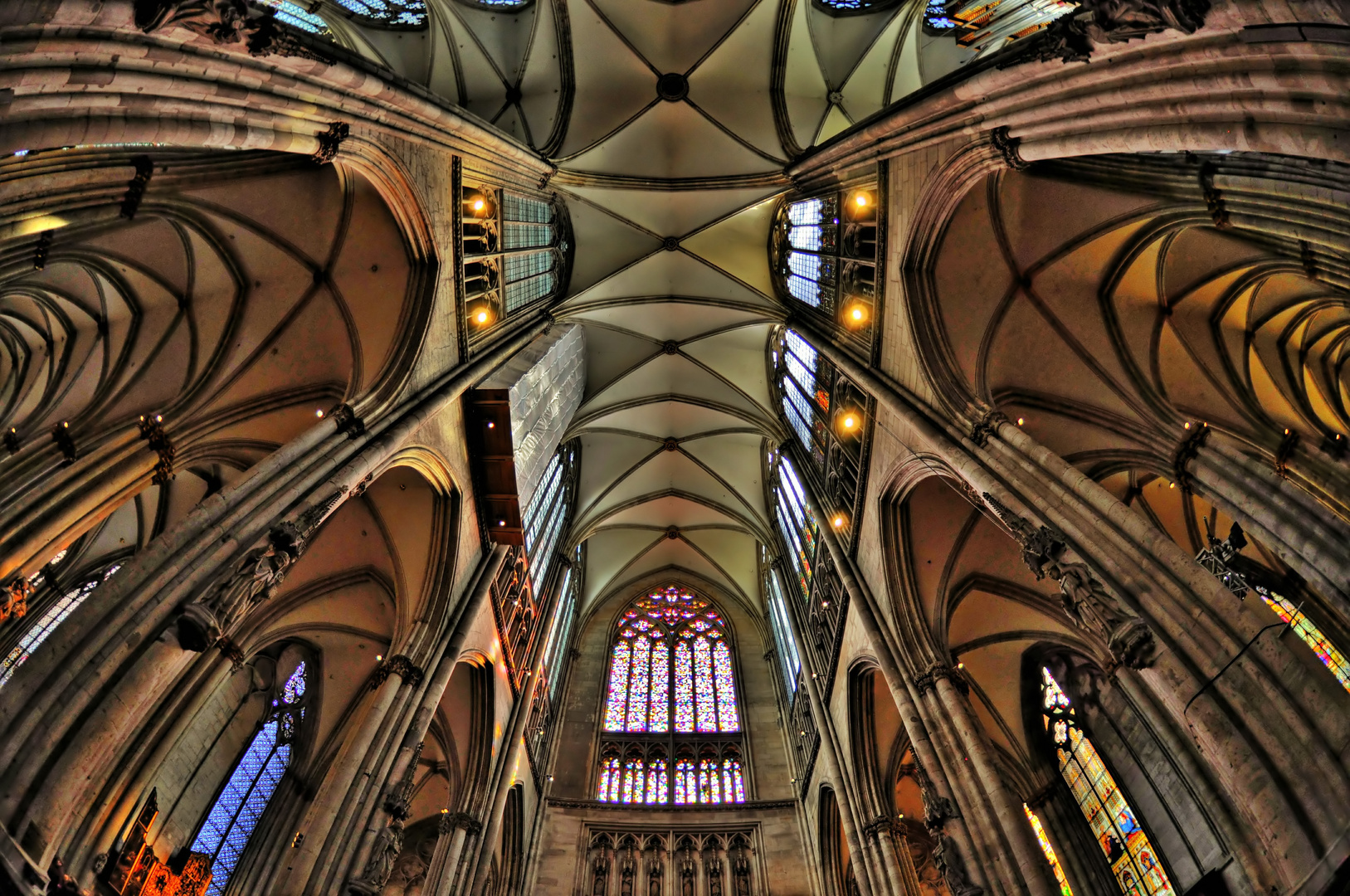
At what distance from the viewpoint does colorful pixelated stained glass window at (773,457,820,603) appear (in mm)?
17703

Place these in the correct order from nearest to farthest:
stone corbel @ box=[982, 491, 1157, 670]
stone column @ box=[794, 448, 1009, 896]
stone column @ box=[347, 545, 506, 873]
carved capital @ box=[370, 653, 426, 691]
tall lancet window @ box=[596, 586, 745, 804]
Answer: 1. stone corbel @ box=[982, 491, 1157, 670]
2. stone column @ box=[347, 545, 506, 873]
3. stone column @ box=[794, 448, 1009, 896]
4. carved capital @ box=[370, 653, 426, 691]
5. tall lancet window @ box=[596, 586, 745, 804]

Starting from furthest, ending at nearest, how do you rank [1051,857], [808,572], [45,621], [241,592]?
[808,572] < [45,621] < [1051,857] < [241,592]

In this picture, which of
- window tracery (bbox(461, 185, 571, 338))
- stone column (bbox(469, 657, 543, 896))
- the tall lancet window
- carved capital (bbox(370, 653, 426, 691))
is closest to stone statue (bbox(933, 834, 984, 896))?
carved capital (bbox(370, 653, 426, 691))

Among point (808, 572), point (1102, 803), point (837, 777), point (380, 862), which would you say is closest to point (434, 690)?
point (380, 862)

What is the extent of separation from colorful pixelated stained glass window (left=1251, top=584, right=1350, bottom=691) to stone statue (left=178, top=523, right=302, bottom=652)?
1210cm

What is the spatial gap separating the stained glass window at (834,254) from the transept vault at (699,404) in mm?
144

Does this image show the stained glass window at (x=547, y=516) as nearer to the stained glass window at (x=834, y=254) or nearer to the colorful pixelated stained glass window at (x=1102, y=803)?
the stained glass window at (x=834, y=254)

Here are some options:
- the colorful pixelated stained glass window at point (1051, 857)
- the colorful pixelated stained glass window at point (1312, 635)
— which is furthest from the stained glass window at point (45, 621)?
the colorful pixelated stained glass window at point (1312, 635)

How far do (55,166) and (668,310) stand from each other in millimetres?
14417

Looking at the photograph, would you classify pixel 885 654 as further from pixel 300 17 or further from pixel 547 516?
pixel 300 17

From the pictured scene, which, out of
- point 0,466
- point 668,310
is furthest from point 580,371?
point 0,466

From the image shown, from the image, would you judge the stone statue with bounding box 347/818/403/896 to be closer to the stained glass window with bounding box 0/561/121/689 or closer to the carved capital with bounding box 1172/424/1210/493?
the stained glass window with bounding box 0/561/121/689

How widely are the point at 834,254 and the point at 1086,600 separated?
34.8 feet

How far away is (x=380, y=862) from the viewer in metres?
8.84
